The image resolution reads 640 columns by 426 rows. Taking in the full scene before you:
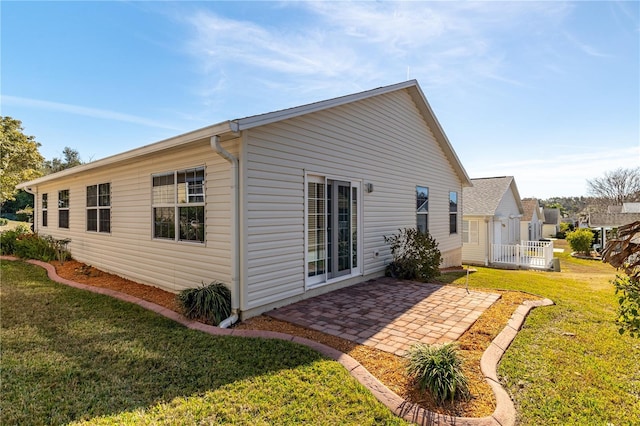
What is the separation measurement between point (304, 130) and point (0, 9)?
6455 millimetres

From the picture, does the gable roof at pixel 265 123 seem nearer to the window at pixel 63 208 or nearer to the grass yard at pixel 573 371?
the window at pixel 63 208

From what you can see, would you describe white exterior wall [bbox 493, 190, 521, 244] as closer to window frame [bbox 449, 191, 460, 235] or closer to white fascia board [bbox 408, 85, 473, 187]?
window frame [bbox 449, 191, 460, 235]

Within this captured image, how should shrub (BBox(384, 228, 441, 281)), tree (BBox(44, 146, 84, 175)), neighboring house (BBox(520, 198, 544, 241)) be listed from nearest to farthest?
shrub (BBox(384, 228, 441, 281))
neighboring house (BBox(520, 198, 544, 241))
tree (BBox(44, 146, 84, 175))

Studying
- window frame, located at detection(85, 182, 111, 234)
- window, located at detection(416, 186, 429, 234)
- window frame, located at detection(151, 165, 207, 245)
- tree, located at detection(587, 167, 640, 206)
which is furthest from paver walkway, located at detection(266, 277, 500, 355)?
tree, located at detection(587, 167, 640, 206)

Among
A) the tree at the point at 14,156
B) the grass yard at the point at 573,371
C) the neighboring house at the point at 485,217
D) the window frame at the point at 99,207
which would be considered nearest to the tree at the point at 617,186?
the neighboring house at the point at 485,217

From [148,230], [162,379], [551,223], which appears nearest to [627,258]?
[162,379]

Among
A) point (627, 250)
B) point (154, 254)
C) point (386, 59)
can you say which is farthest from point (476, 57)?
point (154, 254)

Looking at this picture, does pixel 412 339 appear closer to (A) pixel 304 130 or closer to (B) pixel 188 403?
(B) pixel 188 403

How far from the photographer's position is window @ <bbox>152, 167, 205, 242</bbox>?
581 cm

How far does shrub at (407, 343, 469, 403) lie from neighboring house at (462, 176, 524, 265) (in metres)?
15.3

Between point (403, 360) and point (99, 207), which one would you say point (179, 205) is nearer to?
point (99, 207)

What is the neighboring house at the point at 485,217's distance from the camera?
16.8 meters

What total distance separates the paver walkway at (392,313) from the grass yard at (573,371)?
2.81ft

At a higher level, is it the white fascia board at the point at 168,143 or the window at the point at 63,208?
the white fascia board at the point at 168,143
